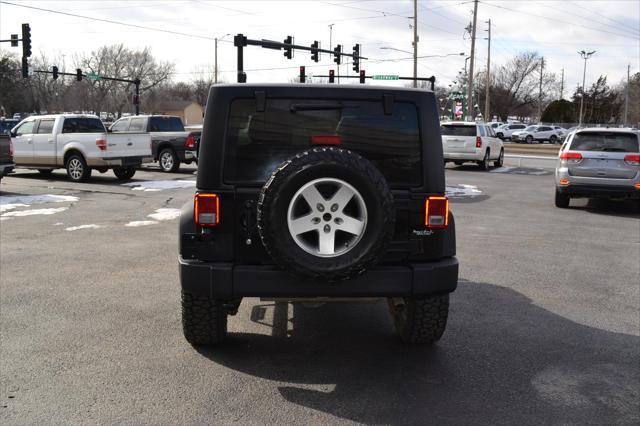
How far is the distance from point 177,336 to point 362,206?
7.10 ft

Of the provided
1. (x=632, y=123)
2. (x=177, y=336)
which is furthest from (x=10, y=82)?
(x=632, y=123)

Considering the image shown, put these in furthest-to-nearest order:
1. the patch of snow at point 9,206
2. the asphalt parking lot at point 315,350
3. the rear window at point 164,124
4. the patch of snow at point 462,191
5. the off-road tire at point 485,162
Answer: the off-road tire at point 485,162 → the rear window at point 164,124 → the patch of snow at point 462,191 → the patch of snow at point 9,206 → the asphalt parking lot at point 315,350

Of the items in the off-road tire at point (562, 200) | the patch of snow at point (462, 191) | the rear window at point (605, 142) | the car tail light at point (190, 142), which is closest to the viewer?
the rear window at point (605, 142)

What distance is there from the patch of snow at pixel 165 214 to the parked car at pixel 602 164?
8.06 m

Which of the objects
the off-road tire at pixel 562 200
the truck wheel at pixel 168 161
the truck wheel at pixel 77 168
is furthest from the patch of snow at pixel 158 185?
the off-road tire at pixel 562 200

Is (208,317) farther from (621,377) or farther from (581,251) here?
(581,251)

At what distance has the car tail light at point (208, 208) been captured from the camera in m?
4.29

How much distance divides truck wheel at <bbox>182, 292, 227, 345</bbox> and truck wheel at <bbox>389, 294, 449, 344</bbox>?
4.49 feet

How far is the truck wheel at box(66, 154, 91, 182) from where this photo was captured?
18.2 meters

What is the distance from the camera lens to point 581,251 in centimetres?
929

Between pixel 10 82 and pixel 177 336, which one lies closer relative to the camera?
pixel 177 336

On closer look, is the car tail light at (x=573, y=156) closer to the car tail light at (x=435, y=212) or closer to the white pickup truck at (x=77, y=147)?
the car tail light at (x=435, y=212)

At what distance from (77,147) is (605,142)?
1381cm

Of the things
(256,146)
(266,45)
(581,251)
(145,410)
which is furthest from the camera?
(266,45)
